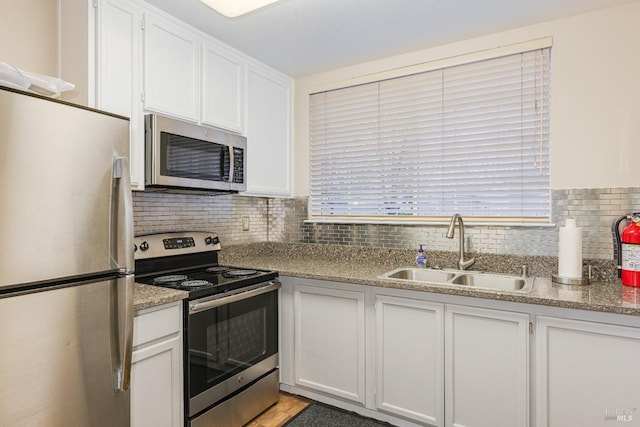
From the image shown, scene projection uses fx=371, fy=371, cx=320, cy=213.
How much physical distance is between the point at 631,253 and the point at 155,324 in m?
2.29

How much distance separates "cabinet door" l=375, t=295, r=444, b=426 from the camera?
6.43 feet

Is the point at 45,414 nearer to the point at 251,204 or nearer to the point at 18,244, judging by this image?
the point at 18,244

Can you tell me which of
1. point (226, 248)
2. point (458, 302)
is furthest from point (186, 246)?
point (458, 302)

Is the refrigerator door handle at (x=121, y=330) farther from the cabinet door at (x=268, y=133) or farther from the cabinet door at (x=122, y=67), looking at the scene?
the cabinet door at (x=268, y=133)

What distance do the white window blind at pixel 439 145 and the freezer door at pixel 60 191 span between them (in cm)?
173

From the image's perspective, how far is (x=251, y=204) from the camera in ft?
9.98

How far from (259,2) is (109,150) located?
92 centimetres

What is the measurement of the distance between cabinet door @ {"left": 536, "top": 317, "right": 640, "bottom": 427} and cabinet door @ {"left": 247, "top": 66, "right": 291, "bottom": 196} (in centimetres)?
194

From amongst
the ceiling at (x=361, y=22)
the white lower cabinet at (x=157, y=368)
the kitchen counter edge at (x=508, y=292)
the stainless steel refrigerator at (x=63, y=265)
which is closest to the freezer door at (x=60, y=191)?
the stainless steel refrigerator at (x=63, y=265)

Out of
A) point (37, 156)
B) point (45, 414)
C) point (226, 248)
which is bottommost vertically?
point (45, 414)

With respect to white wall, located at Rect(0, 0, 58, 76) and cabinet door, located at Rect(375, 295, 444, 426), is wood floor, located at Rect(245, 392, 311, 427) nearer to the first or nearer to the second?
cabinet door, located at Rect(375, 295, 444, 426)

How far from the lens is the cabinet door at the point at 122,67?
175cm

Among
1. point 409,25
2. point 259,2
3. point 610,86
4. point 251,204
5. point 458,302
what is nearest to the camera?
point 259,2

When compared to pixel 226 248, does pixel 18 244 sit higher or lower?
higher
